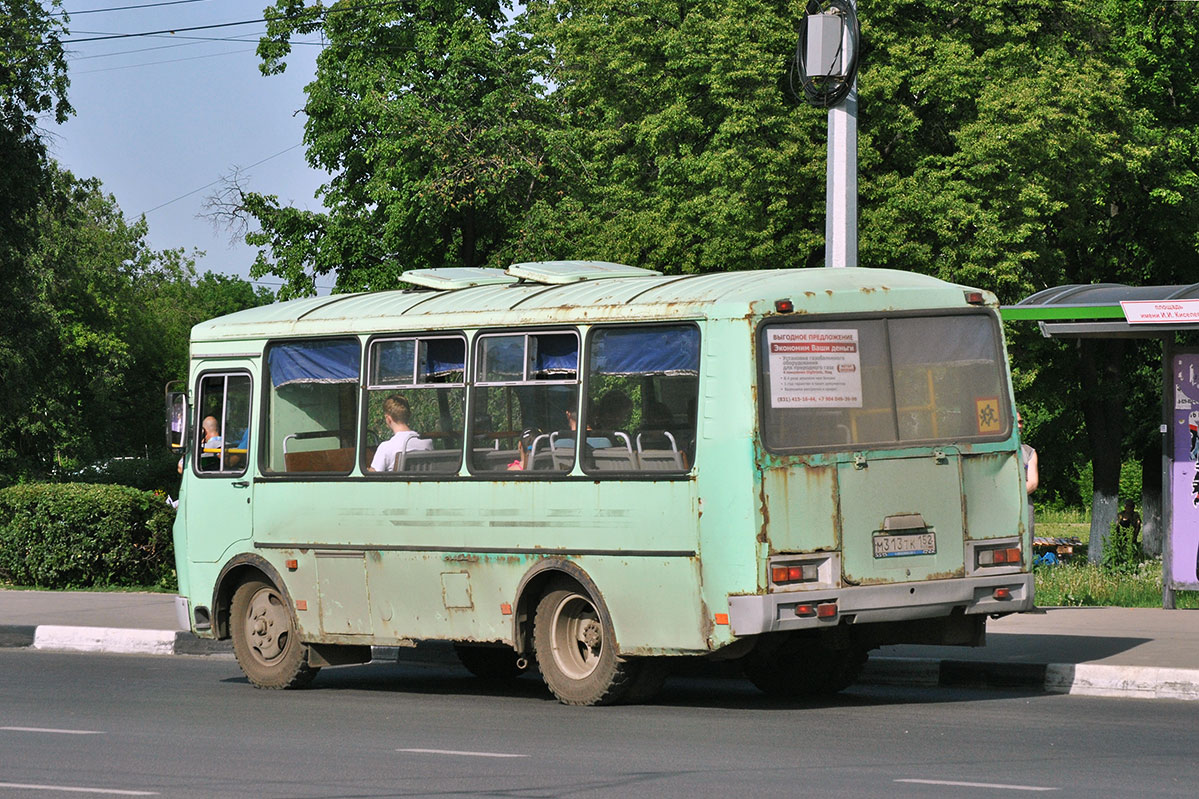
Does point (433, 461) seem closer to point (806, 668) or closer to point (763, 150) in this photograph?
point (806, 668)

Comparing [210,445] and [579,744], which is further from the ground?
[210,445]

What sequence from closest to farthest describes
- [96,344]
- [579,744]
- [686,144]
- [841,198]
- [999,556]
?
1. [579,744]
2. [999,556]
3. [841,198]
4. [686,144]
5. [96,344]

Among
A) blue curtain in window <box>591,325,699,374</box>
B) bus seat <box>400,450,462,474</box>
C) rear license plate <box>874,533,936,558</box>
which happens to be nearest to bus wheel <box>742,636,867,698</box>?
rear license plate <box>874,533,936,558</box>

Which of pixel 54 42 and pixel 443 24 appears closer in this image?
pixel 54 42

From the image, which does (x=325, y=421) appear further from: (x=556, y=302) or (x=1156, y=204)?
(x=1156, y=204)

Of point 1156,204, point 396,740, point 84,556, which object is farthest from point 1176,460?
point 1156,204

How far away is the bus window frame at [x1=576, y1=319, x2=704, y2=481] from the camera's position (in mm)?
10703

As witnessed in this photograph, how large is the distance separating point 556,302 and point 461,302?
40.1 inches

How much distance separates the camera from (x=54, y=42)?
112 feet

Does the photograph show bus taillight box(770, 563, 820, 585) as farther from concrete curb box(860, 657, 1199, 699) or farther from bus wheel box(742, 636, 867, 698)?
concrete curb box(860, 657, 1199, 699)

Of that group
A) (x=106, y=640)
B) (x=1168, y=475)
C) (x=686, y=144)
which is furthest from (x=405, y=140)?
(x=1168, y=475)

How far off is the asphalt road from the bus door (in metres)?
1.21

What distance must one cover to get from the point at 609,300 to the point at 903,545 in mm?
2431

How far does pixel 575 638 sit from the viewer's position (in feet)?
37.9
